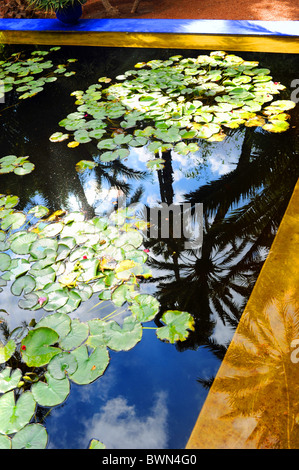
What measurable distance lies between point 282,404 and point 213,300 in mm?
569

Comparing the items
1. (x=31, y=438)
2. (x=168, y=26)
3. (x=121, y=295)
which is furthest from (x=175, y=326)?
(x=168, y=26)

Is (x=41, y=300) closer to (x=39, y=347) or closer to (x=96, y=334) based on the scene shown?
(x=39, y=347)

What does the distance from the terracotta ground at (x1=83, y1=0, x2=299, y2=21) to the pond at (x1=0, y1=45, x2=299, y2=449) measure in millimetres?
1738

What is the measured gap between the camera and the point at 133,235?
2.11 metres

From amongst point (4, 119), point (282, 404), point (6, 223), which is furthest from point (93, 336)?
point (4, 119)

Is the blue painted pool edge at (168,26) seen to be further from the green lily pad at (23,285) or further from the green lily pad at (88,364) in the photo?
the green lily pad at (88,364)

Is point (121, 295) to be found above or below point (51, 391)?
above

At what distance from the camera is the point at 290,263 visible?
1.85 metres

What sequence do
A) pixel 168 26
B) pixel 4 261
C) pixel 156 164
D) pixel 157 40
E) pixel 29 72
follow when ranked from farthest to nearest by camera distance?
pixel 168 26 < pixel 157 40 < pixel 29 72 < pixel 156 164 < pixel 4 261

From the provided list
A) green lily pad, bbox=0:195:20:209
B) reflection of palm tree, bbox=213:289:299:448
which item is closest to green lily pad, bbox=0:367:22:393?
reflection of palm tree, bbox=213:289:299:448

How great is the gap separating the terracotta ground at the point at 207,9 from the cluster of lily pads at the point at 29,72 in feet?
6.61

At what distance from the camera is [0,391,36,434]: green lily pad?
135 centimetres

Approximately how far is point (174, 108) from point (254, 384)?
2534 millimetres

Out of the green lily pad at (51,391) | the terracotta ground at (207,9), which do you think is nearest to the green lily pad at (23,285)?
the green lily pad at (51,391)
